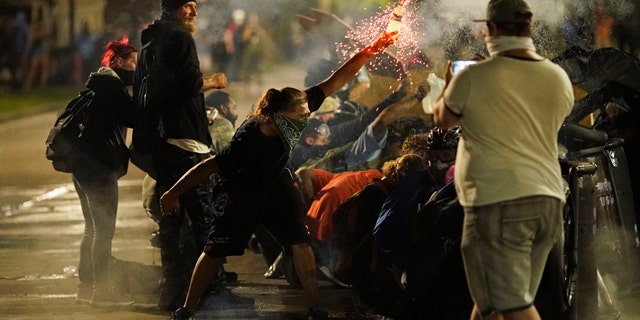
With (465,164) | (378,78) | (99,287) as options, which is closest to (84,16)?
(378,78)

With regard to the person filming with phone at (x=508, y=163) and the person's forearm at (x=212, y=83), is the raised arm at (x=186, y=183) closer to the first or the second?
the person's forearm at (x=212, y=83)

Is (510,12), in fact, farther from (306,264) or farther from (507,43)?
(306,264)

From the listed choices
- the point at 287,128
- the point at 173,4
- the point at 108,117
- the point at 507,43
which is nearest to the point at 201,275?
the point at 287,128

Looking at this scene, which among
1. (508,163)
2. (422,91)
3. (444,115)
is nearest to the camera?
(508,163)

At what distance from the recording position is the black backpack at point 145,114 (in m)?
8.52

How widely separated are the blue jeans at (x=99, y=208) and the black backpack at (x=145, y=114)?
34 cm

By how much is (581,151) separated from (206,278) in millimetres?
2375

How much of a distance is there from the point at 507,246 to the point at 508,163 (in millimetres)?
369

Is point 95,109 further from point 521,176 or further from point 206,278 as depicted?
point 521,176

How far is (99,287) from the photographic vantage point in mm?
8719

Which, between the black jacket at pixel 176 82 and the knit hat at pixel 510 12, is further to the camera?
the black jacket at pixel 176 82

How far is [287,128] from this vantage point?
7.36 m

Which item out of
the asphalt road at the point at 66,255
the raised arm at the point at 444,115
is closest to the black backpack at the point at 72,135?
the asphalt road at the point at 66,255

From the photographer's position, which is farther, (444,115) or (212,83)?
(212,83)
